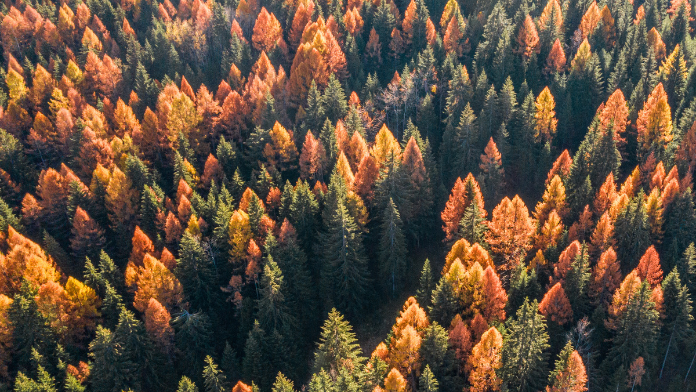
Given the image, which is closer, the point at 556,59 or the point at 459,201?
the point at 459,201

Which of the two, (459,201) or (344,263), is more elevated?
(459,201)

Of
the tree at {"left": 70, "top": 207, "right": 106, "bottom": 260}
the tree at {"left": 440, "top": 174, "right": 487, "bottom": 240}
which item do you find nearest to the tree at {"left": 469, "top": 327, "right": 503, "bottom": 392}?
the tree at {"left": 440, "top": 174, "right": 487, "bottom": 240}

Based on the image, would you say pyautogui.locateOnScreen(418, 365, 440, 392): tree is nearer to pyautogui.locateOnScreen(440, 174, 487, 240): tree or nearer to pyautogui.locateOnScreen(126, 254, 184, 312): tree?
pyautogui.locateOnScreen(440, 174, 487, 240): tree

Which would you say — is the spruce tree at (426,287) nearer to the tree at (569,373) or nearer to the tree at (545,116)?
the tree at (569,373)

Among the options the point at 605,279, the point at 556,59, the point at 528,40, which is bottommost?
the point at 605,279

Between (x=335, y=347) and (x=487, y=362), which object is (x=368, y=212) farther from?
(x=487, y=362)

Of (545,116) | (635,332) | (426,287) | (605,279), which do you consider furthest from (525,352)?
(545,116)

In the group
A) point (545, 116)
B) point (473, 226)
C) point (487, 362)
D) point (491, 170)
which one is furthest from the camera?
point (545, 116)
